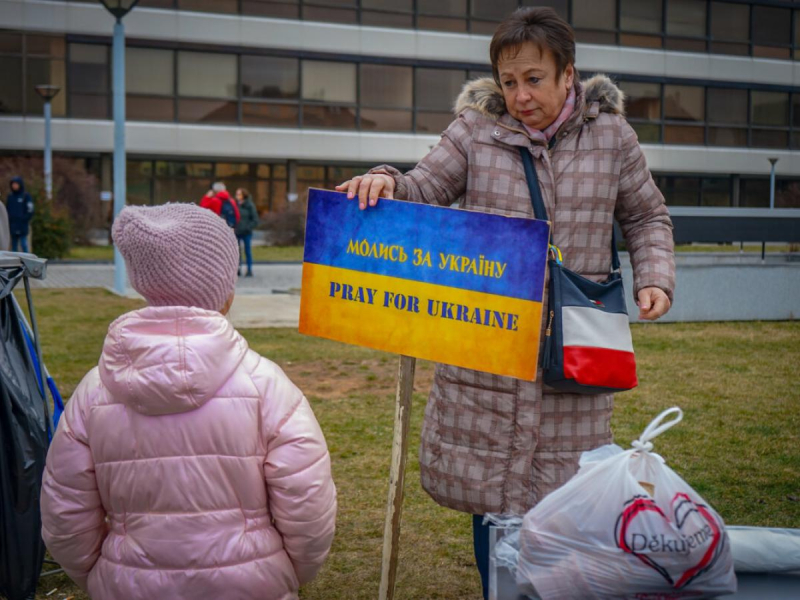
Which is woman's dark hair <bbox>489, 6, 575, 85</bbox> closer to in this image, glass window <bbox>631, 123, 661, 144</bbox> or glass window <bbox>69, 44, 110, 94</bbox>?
glass window <bbox>69, 44, 110, 94</bbox>

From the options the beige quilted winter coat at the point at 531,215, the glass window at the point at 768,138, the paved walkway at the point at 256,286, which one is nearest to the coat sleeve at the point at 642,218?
the beige quilted winter coat at the point at 531,215

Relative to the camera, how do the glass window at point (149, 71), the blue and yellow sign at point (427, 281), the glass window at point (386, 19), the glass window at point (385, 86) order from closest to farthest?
the blue and yellow sign at point (427, 281) < the glass window at point (149, 71) < the glass window at point (386, 19) < the glass window at point (385, 86)

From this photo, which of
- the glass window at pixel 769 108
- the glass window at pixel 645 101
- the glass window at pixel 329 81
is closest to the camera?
the glass window at pixel 329 81

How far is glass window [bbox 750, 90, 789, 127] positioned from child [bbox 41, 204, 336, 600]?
1657 inches

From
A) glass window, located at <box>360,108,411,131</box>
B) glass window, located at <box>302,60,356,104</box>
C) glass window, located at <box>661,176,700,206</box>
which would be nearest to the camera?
glass window, located at <box>302,60,356,104</box>

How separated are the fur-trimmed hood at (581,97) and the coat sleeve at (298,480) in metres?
1.14

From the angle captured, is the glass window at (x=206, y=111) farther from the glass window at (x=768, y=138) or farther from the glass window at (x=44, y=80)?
the glass window at (x=768, y=138)

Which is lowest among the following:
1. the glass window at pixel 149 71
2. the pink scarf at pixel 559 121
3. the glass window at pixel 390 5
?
the pink scarf at pixel 559 121

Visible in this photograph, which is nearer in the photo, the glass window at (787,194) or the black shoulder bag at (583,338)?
the black shoulder bag at (583,338)

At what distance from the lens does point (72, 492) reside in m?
2.21

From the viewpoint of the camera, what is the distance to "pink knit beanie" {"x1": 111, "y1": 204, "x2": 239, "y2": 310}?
2168mm

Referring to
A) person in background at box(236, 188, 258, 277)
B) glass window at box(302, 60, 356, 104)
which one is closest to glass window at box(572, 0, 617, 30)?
glass window at box(302, 60, 356, 104)

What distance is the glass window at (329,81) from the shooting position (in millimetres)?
35656

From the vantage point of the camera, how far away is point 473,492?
289 cm
